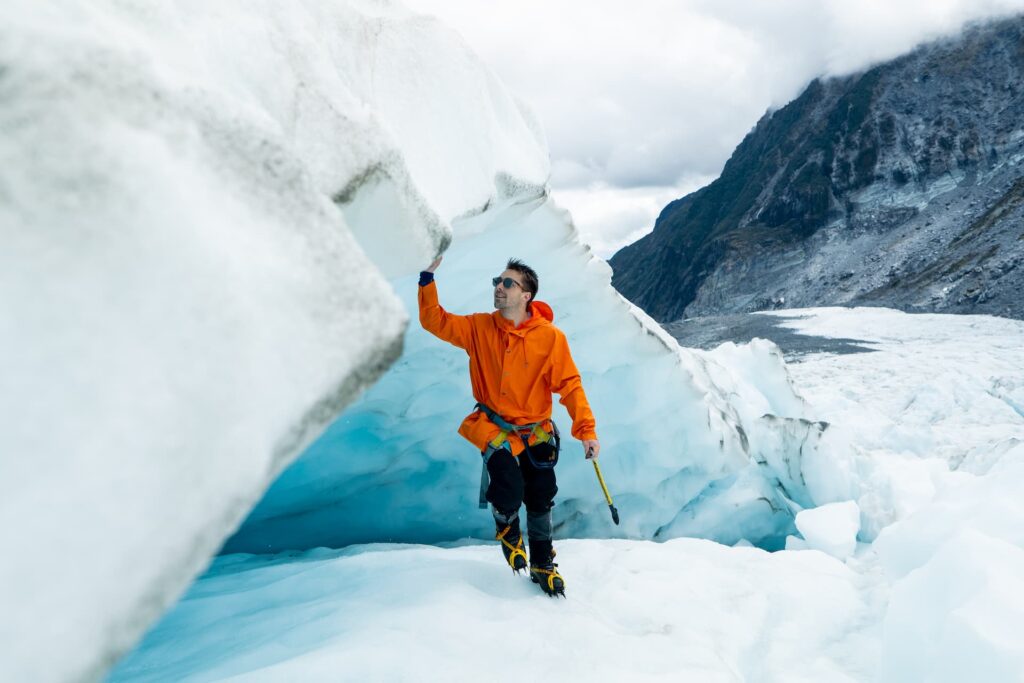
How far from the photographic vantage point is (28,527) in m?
0.87

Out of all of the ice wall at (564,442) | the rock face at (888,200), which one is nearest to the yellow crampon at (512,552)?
the ice wall at (564,442)

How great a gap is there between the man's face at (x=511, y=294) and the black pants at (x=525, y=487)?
617 mm

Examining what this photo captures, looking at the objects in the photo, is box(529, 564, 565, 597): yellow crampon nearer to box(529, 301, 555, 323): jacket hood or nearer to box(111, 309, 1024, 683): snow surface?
box(111, 309, 1024, 683): snow surface

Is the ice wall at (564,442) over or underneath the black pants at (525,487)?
over

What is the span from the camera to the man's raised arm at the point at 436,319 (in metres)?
2.59

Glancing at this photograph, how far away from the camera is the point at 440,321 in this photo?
2658mm

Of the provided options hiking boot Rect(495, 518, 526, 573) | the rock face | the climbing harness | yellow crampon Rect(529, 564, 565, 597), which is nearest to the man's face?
Result: the climbing harness

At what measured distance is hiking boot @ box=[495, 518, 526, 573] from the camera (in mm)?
2848

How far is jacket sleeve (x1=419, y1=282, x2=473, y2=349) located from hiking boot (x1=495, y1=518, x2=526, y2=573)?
84cm

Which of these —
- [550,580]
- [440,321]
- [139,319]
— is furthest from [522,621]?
[139,319]

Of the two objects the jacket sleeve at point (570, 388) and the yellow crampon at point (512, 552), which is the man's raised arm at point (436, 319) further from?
the yellow crampon at point (512, 552)

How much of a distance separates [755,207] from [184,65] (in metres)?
71.6

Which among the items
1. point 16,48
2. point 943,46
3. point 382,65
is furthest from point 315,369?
point 943,46

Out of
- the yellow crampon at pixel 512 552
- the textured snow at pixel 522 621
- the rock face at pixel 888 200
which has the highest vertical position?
the rock face at pixel 888 200
